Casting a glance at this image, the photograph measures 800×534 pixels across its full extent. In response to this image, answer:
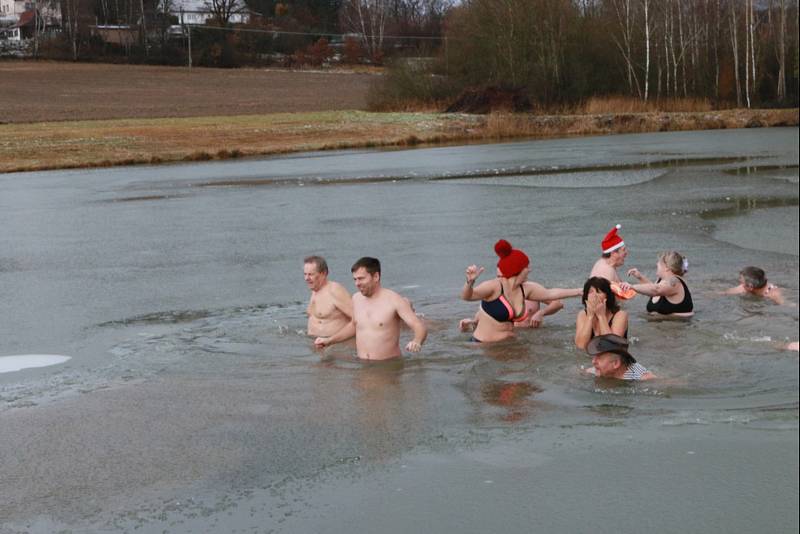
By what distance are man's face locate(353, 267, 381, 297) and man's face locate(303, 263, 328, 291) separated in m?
1.07

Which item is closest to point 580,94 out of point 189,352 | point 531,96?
point 531,96

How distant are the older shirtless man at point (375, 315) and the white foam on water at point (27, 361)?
2.60 metres

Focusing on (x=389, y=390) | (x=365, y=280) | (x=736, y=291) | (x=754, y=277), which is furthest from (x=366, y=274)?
(x=736, y=291)

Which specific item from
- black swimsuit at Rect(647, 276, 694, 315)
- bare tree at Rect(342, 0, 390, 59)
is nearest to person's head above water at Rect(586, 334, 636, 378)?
black swimsuit at Rect(647, 276, 694, 315)

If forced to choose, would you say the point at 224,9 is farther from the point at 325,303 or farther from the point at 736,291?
the point at 736,291

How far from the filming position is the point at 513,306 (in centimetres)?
1006

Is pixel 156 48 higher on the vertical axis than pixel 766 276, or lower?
higher

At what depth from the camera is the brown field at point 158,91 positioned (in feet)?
180

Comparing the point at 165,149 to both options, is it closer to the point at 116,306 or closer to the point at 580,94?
the point at 580,94

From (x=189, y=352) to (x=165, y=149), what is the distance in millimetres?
28135

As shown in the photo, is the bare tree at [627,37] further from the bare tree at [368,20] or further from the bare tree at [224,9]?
the bare tree at [224,9]

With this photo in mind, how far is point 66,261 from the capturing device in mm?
15406

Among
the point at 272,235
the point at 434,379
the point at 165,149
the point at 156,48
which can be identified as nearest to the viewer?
the point at 434,379

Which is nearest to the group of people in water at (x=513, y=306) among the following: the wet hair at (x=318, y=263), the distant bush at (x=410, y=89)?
the wet hair at (x=318, y=263)
